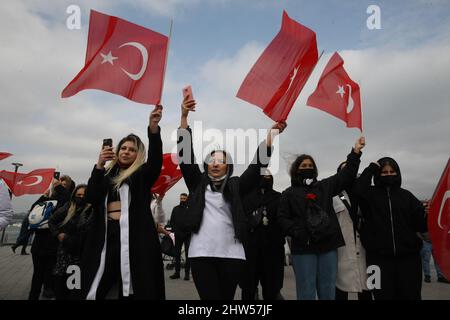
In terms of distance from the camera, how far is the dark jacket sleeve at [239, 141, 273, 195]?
3.54 m

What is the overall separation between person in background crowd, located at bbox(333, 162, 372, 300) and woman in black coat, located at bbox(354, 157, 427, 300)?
15cm

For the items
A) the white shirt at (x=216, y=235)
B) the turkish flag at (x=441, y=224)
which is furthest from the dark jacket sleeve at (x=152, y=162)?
the turkish flag at (x=441, y=224)

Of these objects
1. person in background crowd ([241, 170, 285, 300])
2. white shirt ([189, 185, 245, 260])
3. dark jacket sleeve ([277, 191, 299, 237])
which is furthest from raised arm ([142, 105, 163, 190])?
person in background crowd ([241, 170, 285, 300])

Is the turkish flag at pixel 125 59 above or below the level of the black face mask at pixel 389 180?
above

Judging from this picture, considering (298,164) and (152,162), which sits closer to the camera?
(152,162)

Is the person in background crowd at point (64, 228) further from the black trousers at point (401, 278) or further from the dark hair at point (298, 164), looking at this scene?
the black trousers at point (401, 278)

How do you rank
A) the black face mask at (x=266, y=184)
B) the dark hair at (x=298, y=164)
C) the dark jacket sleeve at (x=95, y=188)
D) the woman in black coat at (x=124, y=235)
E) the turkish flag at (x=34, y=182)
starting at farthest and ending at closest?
1. the turkish flag at (x=34, y=182)
2. the black face mask at (x=266, y=184)
3. the dark hair at (x=298, y=164)
4. the dark jacket sleeve at (x=95, y=188)
5. the woman in black coat at (x=124, y=235)

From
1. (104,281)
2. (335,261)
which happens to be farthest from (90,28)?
(335,261)

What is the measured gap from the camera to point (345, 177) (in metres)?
4.27

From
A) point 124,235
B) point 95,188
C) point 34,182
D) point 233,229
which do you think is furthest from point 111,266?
point 34,182

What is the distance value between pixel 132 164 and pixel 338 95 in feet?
10.6

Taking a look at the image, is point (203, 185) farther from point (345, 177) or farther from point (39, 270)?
point (39, 270)

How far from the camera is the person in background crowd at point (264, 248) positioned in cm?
532

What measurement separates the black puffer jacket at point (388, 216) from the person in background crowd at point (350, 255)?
0.52ft
